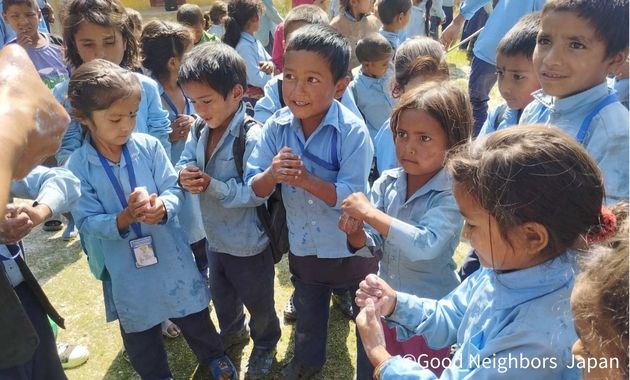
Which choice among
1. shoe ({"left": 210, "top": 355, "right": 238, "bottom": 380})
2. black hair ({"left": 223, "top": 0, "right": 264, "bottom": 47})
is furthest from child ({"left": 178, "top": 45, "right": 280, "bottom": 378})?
black hair ({"left": 223, "top": 0, "right": 264, "bottom": 47})

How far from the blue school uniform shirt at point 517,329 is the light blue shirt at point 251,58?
11.8 ft

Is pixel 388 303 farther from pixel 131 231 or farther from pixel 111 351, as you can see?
pixel 111 351

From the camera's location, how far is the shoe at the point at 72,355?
292 centimetres

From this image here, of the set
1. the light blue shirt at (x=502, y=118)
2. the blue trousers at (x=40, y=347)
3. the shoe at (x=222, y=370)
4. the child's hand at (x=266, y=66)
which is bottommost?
the shoe at (x=222, y=370)

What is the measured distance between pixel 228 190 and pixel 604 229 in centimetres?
160

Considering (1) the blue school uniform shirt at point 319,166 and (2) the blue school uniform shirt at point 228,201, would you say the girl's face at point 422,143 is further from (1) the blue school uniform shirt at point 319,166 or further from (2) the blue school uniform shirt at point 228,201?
(2) the blue school uniform shirt at point 228,201

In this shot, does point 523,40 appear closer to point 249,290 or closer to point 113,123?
point 249,290

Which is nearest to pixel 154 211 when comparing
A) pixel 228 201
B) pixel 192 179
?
pixel 192 179

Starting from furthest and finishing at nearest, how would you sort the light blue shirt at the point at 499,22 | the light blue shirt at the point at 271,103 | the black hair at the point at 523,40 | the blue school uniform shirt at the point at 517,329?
the light blue shirt at the point at 499,22 < the light blue shirt at the point at 271,103 < the black hair at the point at 523,40 < the blue school uniform shirt at the point at 517,329

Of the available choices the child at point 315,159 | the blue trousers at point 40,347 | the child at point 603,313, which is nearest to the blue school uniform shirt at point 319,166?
the child at point 315,159

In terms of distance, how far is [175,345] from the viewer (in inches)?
121

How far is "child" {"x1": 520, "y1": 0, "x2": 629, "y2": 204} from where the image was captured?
1849 millimetres

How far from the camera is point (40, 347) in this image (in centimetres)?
204

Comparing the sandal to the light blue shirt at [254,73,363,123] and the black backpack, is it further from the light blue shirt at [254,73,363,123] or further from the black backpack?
the light blue shirt at [254,73,363,123]
